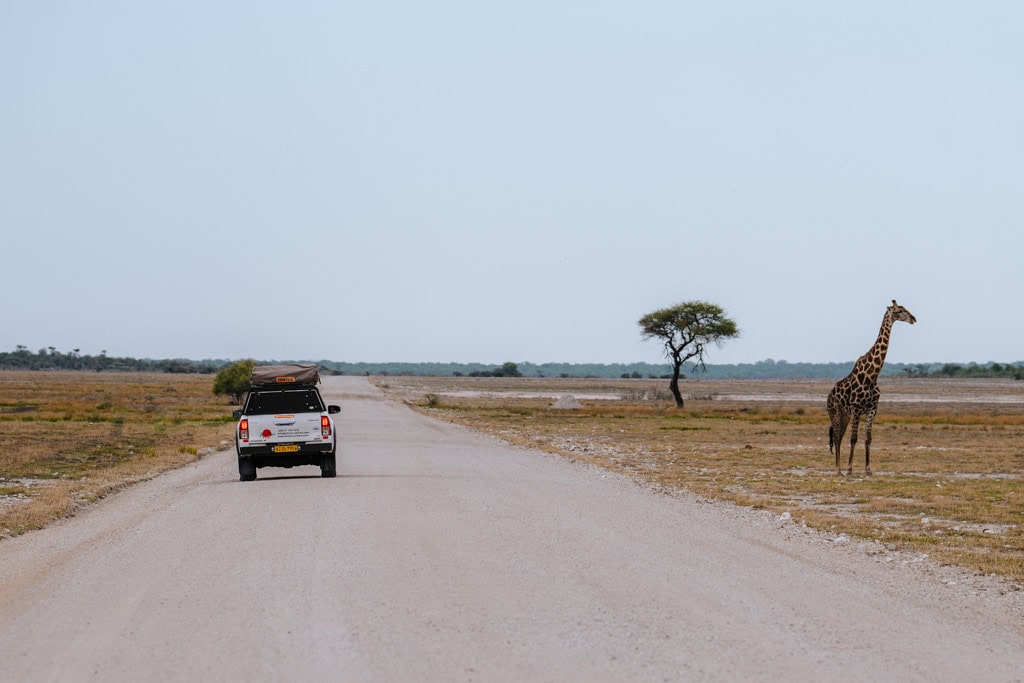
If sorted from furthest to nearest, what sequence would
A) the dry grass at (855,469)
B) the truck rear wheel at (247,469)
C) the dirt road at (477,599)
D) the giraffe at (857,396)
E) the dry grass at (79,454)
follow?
the giraffe at (857,396) → the truck rear wheel at (247,469) → the dry grass at (79,454) → the dry grass at (855,469) → the dirt road at (477,599)

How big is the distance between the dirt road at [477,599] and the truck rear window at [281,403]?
228 inches

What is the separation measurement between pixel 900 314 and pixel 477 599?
22.2 metres

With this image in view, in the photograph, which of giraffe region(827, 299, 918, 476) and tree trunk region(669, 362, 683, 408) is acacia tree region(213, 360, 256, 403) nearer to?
tree trunk region(669, 362, 683, 408)

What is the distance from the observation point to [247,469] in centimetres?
2341

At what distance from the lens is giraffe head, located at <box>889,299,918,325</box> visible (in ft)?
96.8

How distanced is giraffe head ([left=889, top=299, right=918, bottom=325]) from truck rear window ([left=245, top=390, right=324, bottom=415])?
48.8 feet

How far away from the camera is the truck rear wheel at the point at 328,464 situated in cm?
2331

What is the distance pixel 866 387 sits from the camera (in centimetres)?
2806

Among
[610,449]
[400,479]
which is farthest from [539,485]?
[610,449]

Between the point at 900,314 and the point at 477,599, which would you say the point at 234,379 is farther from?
the point at 477,599

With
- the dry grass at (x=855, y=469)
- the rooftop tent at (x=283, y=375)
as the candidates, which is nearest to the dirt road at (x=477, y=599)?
the dry grass at (x=855, y=469)

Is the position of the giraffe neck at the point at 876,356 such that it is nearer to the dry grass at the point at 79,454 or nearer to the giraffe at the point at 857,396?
the giraffe at the point at 857,396

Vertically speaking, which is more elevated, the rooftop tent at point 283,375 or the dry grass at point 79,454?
the rooftop tent at point 283,375

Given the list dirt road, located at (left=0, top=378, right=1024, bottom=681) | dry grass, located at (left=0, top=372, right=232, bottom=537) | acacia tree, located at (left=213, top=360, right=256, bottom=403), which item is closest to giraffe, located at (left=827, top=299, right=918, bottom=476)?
dirt road, located at (left=0, top=378, right=1024, bottom=681)
